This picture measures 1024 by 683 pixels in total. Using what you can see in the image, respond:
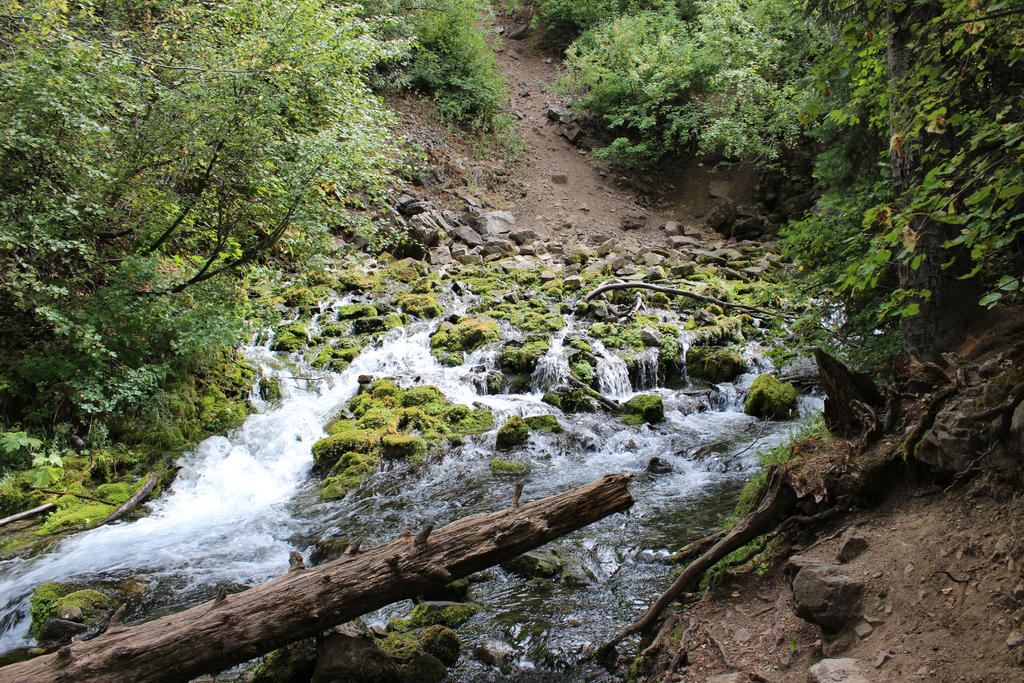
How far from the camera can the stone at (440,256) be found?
18594 millimetres

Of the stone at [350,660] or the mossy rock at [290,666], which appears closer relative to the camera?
the stone at [350,660]

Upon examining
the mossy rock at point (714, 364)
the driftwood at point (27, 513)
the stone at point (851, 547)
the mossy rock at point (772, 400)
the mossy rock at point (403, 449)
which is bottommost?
the mossy rock at point (772, 400)

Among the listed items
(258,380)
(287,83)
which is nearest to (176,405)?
(258,380)

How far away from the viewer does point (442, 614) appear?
4.70 metres

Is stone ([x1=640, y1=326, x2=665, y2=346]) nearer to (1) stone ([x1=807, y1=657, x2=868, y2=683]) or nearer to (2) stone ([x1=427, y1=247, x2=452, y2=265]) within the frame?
(2) stone ([x1=427, y1=247, x2=452, y2=265])

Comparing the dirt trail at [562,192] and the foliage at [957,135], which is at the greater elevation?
the dirt trail at [562,192]

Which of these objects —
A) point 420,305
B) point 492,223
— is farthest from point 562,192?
point 420,305

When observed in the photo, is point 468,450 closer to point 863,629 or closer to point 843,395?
point 843,395

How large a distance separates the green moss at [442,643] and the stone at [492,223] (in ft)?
57.0

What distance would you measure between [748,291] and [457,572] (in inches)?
513

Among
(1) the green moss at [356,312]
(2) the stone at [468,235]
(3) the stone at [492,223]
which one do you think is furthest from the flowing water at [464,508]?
(3) the stone at [492,223]

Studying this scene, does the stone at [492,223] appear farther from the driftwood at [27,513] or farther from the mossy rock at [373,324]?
the driftwood at [27,513]

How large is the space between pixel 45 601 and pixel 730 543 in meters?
6.08

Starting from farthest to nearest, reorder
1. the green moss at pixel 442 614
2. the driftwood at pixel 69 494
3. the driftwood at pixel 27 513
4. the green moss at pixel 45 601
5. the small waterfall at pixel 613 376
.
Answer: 1. the small waterfall at pixel 613 376
2. the driftwood at pixel 69 494
3. the driftwood at pixel 27 513
4. the green moss at pixel 45 601
5. the green moss at pixel 442 614
